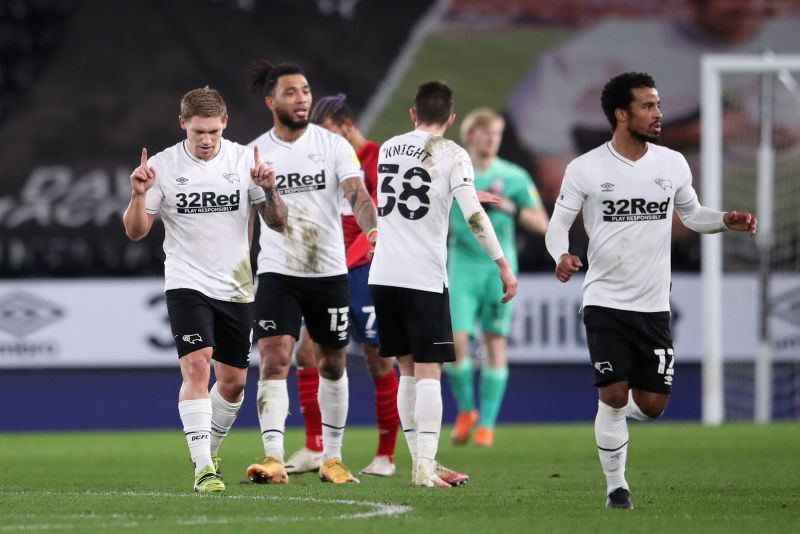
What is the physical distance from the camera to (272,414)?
8203mm

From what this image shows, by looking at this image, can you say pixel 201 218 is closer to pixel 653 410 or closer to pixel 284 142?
pixel 284 142

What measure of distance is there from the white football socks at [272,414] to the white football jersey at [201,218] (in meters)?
0.77

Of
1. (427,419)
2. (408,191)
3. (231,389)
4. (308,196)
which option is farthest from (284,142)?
(427,419)

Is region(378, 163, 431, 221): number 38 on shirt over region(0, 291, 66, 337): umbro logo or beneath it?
over

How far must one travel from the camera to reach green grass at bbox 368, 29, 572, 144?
50.2ft

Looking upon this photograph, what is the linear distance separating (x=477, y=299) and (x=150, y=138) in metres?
4.59

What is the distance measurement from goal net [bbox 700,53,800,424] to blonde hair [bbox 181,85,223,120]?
24.3 ft

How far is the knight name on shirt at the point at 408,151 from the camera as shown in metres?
7.75

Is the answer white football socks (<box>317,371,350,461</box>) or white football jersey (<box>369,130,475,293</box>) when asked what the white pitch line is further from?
white football socks (<box>317,371,350,461</box>)

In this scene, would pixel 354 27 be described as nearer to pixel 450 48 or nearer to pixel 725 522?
pixel 450 48

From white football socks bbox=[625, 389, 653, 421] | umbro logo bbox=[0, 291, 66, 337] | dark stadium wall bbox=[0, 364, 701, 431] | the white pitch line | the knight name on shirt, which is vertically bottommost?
the white pitch line

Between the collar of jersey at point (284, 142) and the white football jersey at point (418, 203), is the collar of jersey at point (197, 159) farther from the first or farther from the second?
the white football jersey at point (418, 203)

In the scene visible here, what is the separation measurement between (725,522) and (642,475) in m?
2.63

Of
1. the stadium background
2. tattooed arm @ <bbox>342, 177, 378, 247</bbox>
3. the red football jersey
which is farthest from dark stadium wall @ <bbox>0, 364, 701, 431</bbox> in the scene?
tattooed arm @ <bbox>342, 177, 378, 247</bbox>
